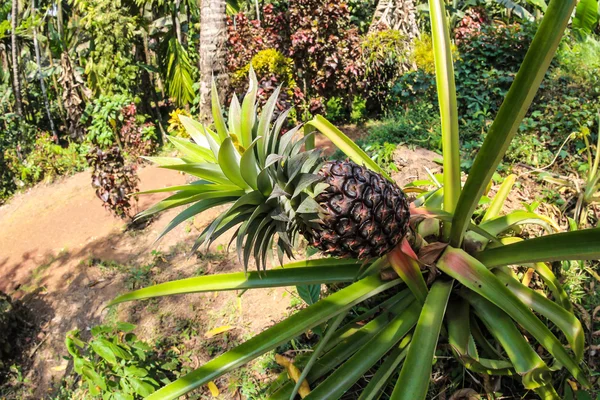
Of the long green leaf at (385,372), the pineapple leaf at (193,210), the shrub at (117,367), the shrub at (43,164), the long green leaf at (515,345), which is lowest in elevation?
the shrub at (43,164)

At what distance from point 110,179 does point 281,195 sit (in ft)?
15.6

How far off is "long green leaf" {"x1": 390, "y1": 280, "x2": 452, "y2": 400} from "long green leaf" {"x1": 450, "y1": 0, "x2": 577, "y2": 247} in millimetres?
452

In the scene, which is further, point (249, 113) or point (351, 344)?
point (351, 344)

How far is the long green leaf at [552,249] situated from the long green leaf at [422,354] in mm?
309

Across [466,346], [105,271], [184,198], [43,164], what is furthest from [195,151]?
[43,164]

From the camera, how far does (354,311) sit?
9.12ft

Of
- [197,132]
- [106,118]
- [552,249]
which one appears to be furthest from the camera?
[106,118]

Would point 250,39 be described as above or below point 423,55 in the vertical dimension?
above

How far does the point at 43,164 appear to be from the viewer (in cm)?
930

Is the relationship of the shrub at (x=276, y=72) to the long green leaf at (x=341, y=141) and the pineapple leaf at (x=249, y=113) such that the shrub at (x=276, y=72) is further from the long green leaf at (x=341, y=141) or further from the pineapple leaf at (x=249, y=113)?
the pineapple leaf at (x=249, y=113)

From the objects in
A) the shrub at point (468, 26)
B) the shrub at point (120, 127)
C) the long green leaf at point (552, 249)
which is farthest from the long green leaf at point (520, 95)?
the shrub at point (120, 127)

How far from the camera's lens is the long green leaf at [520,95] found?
127 centimetres

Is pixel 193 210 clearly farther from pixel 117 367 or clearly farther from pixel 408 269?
pixel 117 367

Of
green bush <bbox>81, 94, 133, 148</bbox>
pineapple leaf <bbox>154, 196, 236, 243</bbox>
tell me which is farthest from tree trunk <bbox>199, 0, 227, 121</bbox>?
pineapple leaf <bbox>154, 196, 236, 243</bbox>
